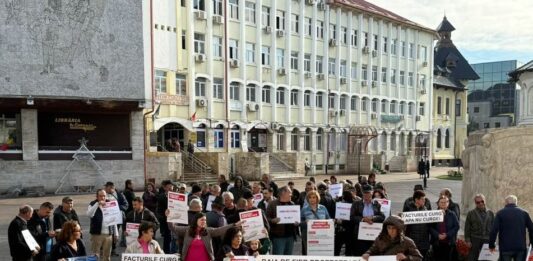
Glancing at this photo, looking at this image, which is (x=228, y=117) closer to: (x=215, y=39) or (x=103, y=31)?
(x=215, y=39)

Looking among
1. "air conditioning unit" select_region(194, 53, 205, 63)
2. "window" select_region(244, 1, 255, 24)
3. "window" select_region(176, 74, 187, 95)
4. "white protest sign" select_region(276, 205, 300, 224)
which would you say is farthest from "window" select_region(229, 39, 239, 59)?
"white protest sign" select_region(276, 205, 300, 224)

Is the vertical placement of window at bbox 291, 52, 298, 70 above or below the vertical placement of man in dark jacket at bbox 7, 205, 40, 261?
above

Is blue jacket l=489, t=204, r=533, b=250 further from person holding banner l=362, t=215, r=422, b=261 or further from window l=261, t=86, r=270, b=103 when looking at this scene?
window l=261, t=86, r=270, b=103

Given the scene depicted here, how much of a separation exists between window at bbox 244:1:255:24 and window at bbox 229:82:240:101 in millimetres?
5561

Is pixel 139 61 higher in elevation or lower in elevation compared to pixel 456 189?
higher

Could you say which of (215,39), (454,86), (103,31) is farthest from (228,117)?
(454,86)

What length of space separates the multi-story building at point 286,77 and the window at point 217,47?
78 mm

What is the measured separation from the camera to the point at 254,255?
709cm

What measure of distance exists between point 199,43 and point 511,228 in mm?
30878

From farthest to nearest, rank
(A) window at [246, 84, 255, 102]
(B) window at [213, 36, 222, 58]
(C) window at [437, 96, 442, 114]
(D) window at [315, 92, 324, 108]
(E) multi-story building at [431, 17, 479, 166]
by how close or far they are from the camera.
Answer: (C) window at [437, 96, 442, 114], (E) multi-story building at [431, 17, 479, 166], (D) window at [315, 92, 324, 108], (A) window at [246, 84, 255, 102], (B) window at [213, 36, 222, 58]

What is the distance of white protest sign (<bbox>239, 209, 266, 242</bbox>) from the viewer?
26.3 feet

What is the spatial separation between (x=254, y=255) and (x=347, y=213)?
13.0ft

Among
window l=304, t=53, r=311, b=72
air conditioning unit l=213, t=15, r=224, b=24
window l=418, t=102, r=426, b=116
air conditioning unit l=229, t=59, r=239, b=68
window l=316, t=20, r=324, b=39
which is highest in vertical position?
window l=316, t=20, r=324, b=39

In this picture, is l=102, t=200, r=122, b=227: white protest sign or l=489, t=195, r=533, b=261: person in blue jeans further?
l=102, t=200, r=122, b=227: white protest sign
